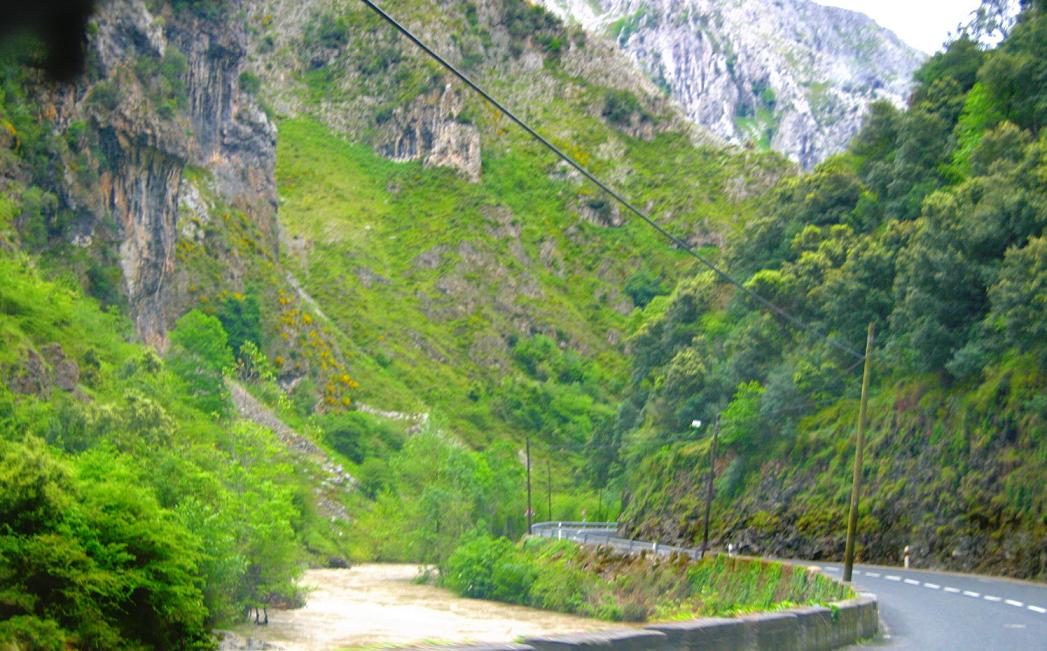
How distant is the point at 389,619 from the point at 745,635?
36.7 metres

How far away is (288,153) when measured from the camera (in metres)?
149

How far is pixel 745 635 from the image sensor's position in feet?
37.6

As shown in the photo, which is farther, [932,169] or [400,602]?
[932,169]

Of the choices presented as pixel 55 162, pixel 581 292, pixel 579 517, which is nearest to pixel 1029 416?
pixel 55 162

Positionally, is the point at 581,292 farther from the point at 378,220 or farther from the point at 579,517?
→ the point at 579,517

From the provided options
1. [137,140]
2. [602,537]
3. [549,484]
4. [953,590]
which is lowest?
[602,537]

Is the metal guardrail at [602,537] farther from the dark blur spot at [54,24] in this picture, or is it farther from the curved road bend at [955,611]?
the dark blur spot at [54,24]

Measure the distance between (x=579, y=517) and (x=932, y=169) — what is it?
46602mm

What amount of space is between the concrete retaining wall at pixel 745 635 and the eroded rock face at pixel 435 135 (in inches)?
5325

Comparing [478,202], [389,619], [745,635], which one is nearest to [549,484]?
[389,619]

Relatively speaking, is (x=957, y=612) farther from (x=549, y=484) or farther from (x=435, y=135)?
(x=435, y=135)

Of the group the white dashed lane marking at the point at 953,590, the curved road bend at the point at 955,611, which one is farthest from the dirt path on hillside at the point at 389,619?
the curved road bend at the point at 955,611

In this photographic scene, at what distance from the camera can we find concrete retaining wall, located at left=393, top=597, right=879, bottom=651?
8422 millimetres

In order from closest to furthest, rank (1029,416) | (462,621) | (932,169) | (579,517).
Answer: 1. (1029,416)
2. (462,621)
3. (932,169)
4. (579,517)
